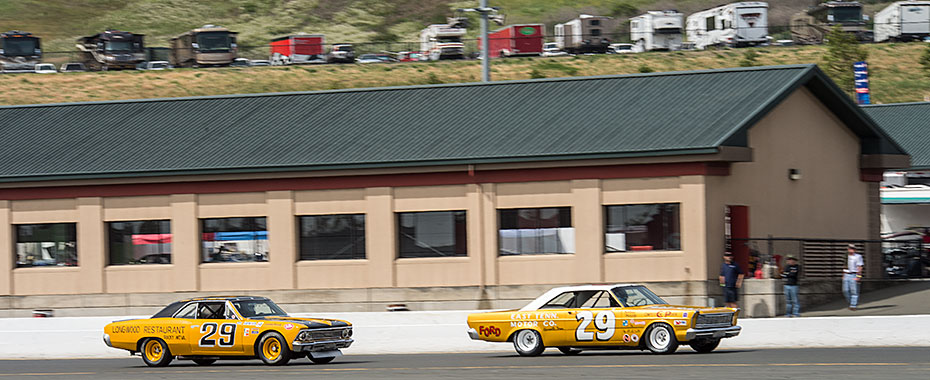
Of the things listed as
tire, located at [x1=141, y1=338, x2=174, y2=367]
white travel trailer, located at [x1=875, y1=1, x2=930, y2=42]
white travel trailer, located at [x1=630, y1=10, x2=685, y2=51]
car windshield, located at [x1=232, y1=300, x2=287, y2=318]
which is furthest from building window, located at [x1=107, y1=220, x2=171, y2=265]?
white travel trailer, located at [x1=875, y1=1, x2=930, y2=42]

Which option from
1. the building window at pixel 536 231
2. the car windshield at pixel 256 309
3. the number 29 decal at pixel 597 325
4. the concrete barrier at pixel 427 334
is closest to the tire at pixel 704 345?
the number 29 decal at pixel 597 325

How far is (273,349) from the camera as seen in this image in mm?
21125

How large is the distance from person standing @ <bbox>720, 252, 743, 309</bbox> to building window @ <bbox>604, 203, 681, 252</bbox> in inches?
74.8

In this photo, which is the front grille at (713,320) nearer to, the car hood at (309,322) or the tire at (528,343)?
the tire at (528,343)

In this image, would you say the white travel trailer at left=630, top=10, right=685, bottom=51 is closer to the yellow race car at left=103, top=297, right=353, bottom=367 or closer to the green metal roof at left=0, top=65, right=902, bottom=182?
the green metal roof at left=0, top=65, right=902, bottom=182

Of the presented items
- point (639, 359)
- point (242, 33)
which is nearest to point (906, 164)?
point (639, 359)

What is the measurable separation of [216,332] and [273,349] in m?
1.21

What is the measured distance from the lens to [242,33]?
15512cm

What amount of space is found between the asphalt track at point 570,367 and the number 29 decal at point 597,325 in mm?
384

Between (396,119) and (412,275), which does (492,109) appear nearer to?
(396,119)

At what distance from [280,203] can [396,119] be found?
13.3 feet

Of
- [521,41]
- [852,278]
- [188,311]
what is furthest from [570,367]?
[521,41]

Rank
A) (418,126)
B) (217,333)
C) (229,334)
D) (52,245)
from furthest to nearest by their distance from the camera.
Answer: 1. (52,245)
2. (418,126)
3. (217,333)
4. (229,334)

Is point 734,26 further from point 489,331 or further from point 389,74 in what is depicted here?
point 489,331
